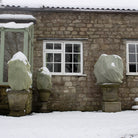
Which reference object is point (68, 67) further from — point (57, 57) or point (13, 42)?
point (13, 42)

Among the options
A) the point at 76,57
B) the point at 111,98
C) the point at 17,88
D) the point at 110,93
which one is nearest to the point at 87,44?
the point at 76,57

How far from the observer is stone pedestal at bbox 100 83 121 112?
Result: 7242 millimetres

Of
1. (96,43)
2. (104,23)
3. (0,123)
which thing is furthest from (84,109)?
(0,123)

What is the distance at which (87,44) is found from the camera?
27.4 feet

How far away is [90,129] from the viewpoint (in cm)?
417

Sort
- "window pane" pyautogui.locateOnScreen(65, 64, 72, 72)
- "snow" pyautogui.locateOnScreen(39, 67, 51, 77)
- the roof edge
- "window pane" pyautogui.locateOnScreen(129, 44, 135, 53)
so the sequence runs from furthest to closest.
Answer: "window pane" pyautogui.locateOnScreen(129, 44, 135, 53) < "window pane" pyautogui.locateOnScreen(65, 64, 72, 72) < the roof edge < "snow" pyautogui.locateOnScreen(39, 67, 51, 77)

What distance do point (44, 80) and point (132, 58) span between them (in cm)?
341

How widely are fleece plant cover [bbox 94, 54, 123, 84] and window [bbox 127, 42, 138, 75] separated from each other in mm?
1046

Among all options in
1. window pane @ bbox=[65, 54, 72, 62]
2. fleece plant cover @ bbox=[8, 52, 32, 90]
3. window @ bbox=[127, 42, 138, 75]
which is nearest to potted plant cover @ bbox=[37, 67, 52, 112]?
window pane @ bbox=[65, 54, 72, 62]

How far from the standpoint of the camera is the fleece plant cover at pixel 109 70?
723cm

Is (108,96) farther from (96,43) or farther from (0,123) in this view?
(0,123)

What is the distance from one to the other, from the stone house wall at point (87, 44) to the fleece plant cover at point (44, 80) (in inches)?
23.4

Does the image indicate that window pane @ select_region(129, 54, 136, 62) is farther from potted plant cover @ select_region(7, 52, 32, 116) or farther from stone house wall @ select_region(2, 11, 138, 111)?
potted plant cover @ select_region(7, 52, 32, 116)

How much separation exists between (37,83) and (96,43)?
8.50ft
